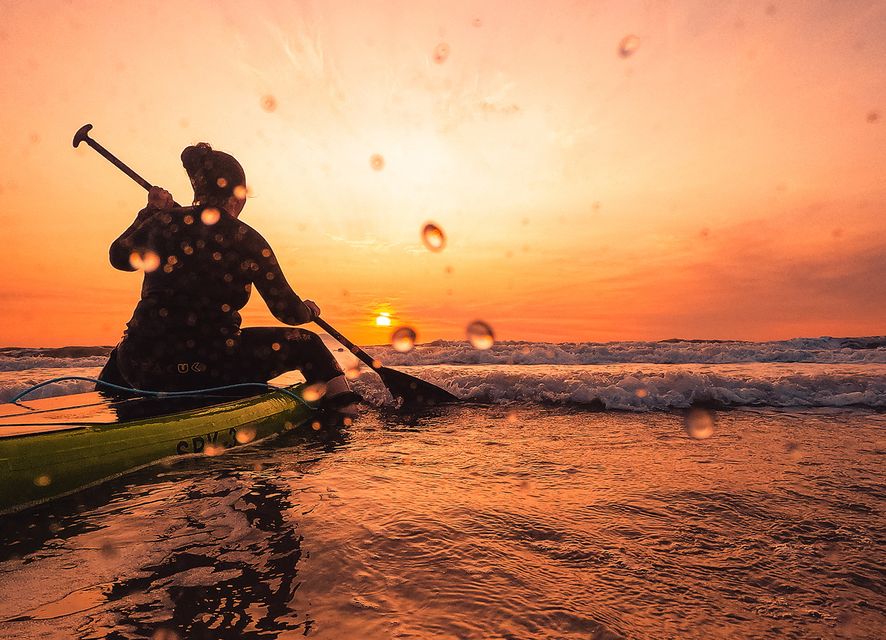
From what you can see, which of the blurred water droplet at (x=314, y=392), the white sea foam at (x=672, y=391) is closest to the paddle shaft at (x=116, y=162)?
the blurred water droplet at (x=314, y=392)

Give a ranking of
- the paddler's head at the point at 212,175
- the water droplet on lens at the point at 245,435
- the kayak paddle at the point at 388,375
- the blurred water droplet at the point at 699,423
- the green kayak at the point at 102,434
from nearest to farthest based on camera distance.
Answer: the green kayak at the point at 102,434
the paddler's head at the point at 212,175
the water droplet on lens at the point at 245,435
the blurred water droplet at the point at 699,423
the kayak paddle at the point at 388,375

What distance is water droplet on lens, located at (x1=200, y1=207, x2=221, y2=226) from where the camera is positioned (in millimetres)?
4148

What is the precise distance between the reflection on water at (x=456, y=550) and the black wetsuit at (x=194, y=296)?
0.95 metres

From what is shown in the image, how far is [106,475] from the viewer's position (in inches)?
129

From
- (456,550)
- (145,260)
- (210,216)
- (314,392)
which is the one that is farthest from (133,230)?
(456,550)

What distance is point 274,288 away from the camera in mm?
4613

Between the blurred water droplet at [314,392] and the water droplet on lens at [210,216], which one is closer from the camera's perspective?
the water droplet on lens at [210,216]

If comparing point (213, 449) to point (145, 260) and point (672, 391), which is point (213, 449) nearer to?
point (145, 260)

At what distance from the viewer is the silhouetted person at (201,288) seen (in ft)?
13.3

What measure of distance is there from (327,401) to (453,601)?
401 centimetres

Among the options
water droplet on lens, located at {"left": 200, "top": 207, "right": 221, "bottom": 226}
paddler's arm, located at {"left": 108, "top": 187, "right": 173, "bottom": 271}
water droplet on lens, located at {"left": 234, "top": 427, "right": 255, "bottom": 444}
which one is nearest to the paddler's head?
water droplet on lens, located at {"left": 200, "top": 207, "right": 221, "bottom": 226}

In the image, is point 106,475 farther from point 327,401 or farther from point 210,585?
point 327,401

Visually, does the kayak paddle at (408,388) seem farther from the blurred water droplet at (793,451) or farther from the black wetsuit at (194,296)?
the blurred water droplet at (793,451)

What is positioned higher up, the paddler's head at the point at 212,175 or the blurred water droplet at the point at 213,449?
the paddler's head at the point at 212,175
